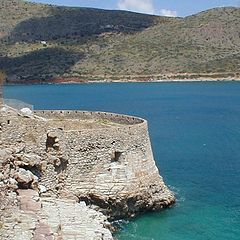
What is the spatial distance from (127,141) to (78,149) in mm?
2587

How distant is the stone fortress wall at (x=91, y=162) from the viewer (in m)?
25.6

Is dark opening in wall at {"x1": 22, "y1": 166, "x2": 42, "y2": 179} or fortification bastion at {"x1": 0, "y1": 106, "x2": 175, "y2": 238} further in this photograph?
dark opening in wall at {"x1": 22, "y1": 166, "x2": 42, "y2": 179}

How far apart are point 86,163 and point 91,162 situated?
25 centimetres

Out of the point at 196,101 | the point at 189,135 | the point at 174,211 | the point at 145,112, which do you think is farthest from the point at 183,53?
the point at 174,211

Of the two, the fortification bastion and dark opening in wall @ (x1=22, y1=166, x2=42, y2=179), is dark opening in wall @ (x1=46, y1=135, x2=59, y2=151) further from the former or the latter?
dark opening in wall @ (x1=22, y1=166, x2=42, y2=179)

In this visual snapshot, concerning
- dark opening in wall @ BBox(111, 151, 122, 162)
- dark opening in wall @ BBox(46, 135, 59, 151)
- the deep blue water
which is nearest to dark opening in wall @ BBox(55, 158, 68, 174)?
dark opening in wall @ BBox(46, 135, 59, 151)

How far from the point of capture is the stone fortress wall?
25641 mm

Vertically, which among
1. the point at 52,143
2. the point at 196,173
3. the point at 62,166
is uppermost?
the point at 52,143

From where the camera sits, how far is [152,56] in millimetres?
194250

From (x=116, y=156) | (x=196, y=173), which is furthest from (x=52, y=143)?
(x=196, y=173)

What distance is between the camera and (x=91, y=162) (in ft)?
92.5

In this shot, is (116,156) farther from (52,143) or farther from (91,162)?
(52,143)

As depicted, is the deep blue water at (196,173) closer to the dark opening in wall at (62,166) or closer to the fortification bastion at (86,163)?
the fortification bastion at (86,163)

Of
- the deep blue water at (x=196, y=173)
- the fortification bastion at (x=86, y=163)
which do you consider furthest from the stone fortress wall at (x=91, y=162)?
the deep blue water at (x=196, y=173)
